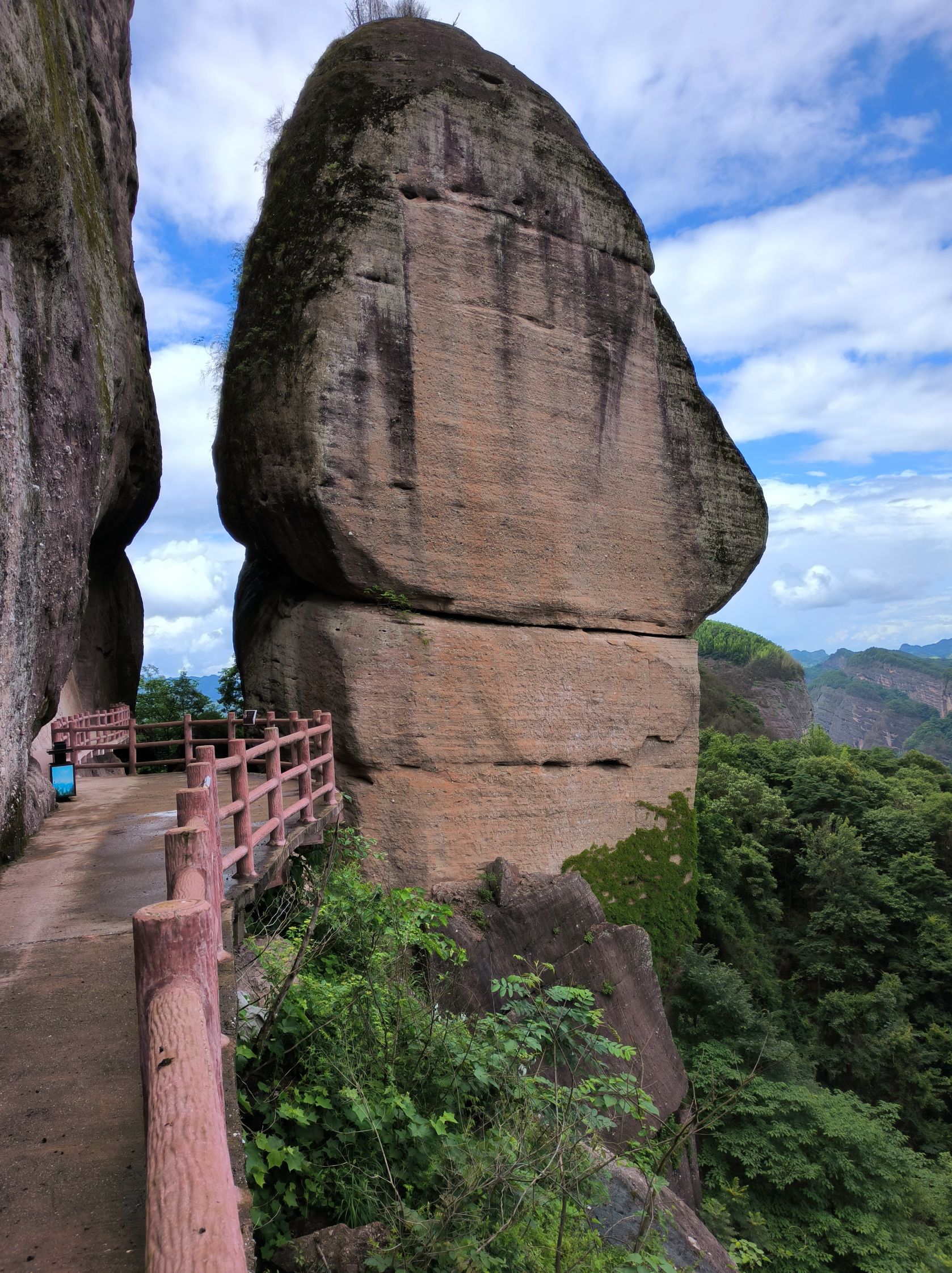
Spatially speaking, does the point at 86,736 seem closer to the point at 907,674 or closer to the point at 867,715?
the point at 867,715

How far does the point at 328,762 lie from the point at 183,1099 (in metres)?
6.62

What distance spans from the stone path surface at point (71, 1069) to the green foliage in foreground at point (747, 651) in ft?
137

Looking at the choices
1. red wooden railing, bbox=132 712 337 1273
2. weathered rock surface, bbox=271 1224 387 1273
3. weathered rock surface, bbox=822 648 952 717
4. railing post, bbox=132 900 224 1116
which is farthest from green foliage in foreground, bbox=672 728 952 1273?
weathered rock surface, bbox=822 648 952 717

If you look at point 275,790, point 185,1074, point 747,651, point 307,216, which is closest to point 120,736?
point 307,216

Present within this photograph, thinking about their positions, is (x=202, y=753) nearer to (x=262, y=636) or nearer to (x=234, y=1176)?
(x=234, y=1176)

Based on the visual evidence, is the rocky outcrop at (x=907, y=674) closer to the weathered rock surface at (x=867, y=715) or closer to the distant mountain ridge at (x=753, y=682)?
the weathered rock surface at (x=867, y=715)

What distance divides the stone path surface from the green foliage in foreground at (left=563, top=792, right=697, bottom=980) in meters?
6.11

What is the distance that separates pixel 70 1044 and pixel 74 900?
2083 mm

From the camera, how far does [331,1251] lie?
3.54 metres

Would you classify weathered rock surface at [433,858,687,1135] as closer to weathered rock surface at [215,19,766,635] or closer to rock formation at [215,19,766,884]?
Answer: rock formation at [215,19,766,884]

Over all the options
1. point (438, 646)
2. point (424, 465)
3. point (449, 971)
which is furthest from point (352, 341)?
point (449, 971)

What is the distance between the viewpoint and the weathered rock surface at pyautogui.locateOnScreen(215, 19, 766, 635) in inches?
375

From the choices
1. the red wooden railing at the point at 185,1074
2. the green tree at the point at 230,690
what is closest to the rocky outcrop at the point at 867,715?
the green tree at the point at 230,690

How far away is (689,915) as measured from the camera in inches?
456
